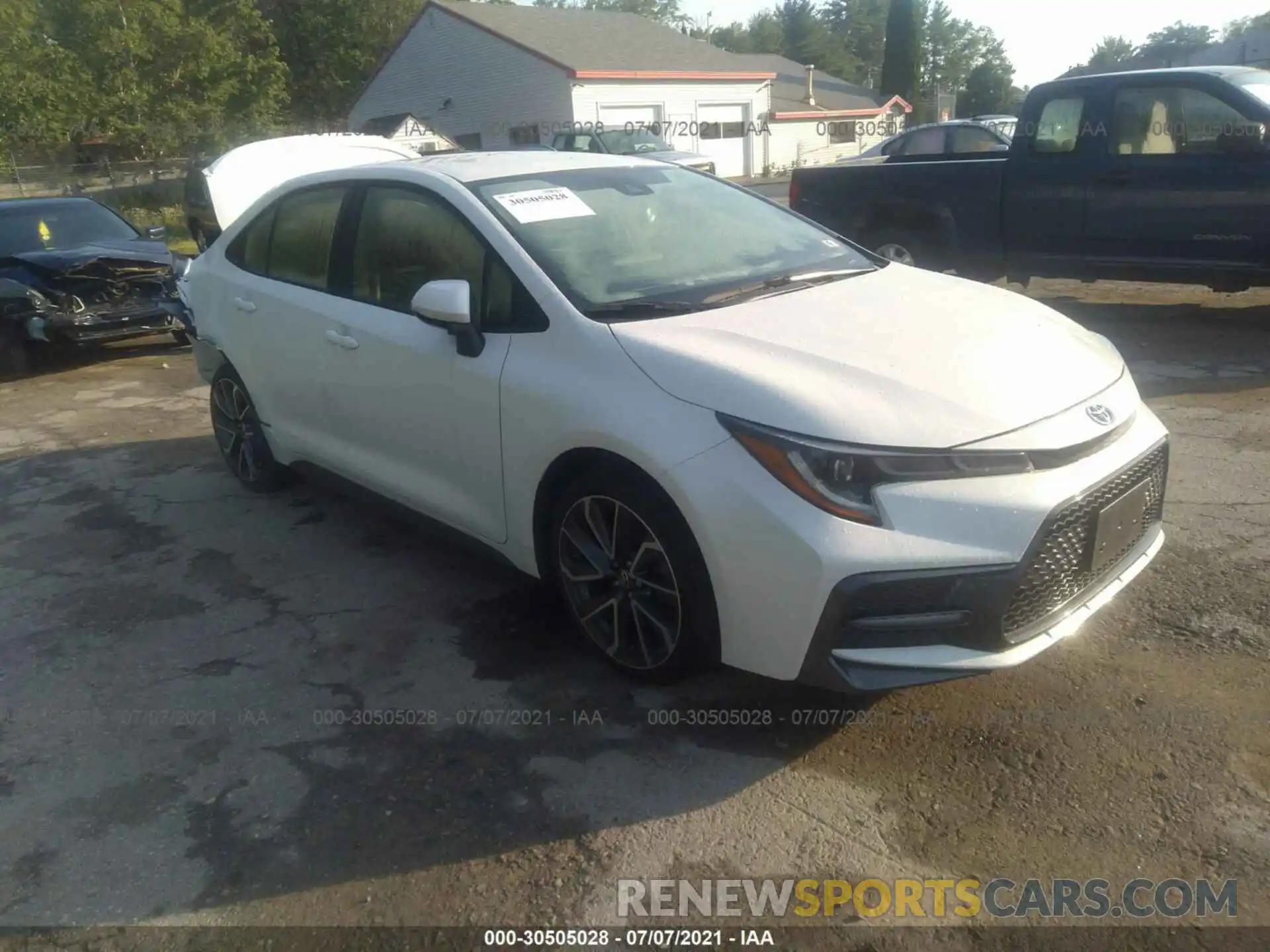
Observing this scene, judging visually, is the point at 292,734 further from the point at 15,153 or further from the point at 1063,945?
the point at 15,153

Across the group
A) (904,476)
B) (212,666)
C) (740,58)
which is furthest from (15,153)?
(904,476)

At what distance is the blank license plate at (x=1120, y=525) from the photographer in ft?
10.1

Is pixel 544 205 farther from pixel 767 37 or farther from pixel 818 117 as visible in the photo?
pixel 767 37

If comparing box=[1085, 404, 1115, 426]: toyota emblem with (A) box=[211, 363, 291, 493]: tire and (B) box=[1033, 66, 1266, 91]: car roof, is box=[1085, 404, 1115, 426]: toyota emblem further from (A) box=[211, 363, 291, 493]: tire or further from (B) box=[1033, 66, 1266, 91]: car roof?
(B) box=[1033, 66, 1266, 91]: car roof

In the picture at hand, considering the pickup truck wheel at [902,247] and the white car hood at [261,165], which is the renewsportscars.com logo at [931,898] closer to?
the pickup truck wheel at [902,247]

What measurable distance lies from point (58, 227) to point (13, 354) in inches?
62.6

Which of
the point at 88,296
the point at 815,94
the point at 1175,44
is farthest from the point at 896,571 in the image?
the point at 1175,44

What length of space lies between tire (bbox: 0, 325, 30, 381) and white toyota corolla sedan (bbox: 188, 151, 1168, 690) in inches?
234

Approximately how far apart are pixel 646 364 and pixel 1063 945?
1.89 metres

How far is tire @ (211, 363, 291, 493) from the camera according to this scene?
5.58 m

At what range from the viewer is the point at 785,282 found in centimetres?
389

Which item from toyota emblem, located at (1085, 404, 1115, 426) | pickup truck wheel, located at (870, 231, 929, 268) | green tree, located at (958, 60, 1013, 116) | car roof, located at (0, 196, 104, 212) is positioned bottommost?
green tree, located at (958, 60, 1013, 116)

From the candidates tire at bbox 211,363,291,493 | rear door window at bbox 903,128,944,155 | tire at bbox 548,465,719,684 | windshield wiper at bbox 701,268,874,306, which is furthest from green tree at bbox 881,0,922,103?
tire at bbox 548,465,719,684

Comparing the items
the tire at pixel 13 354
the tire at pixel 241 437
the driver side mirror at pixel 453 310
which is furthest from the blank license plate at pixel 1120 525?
the tire at pixel 13 354
